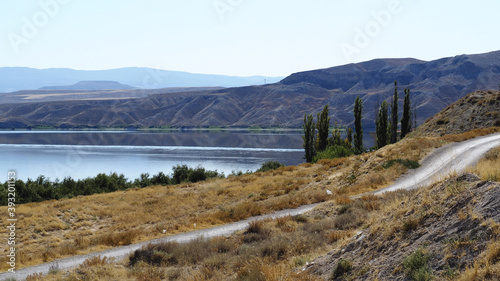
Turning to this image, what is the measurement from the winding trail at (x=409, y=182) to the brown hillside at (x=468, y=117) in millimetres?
12723

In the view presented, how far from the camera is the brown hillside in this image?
3969 centimetres

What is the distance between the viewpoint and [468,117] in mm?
41875

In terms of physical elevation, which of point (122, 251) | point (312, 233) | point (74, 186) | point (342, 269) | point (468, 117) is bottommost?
point (74, 186)

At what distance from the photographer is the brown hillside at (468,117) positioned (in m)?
39.7

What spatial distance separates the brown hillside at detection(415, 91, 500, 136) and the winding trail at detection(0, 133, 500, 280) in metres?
12.7

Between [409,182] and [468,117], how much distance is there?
2696 cm

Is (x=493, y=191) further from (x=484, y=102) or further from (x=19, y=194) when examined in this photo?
(x=484, y=102)

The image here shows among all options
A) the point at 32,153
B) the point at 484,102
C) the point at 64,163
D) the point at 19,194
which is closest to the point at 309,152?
the point at 484,102

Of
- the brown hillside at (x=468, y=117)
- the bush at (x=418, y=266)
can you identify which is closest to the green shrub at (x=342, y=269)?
the bush at (x=418, y=266)

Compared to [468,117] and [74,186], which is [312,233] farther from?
[468,117]

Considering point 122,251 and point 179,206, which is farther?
point 179,206

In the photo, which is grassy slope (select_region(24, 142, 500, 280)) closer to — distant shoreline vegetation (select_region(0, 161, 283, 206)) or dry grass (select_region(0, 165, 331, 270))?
dry grass (select_region(0, 165, 331, 270))

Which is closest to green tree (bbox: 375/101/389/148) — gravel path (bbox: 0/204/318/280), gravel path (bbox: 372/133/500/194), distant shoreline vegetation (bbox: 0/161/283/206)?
distant shoreline vegetation (bbox: 0/161/283/206)

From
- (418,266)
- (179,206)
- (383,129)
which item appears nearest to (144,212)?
(179,206)
